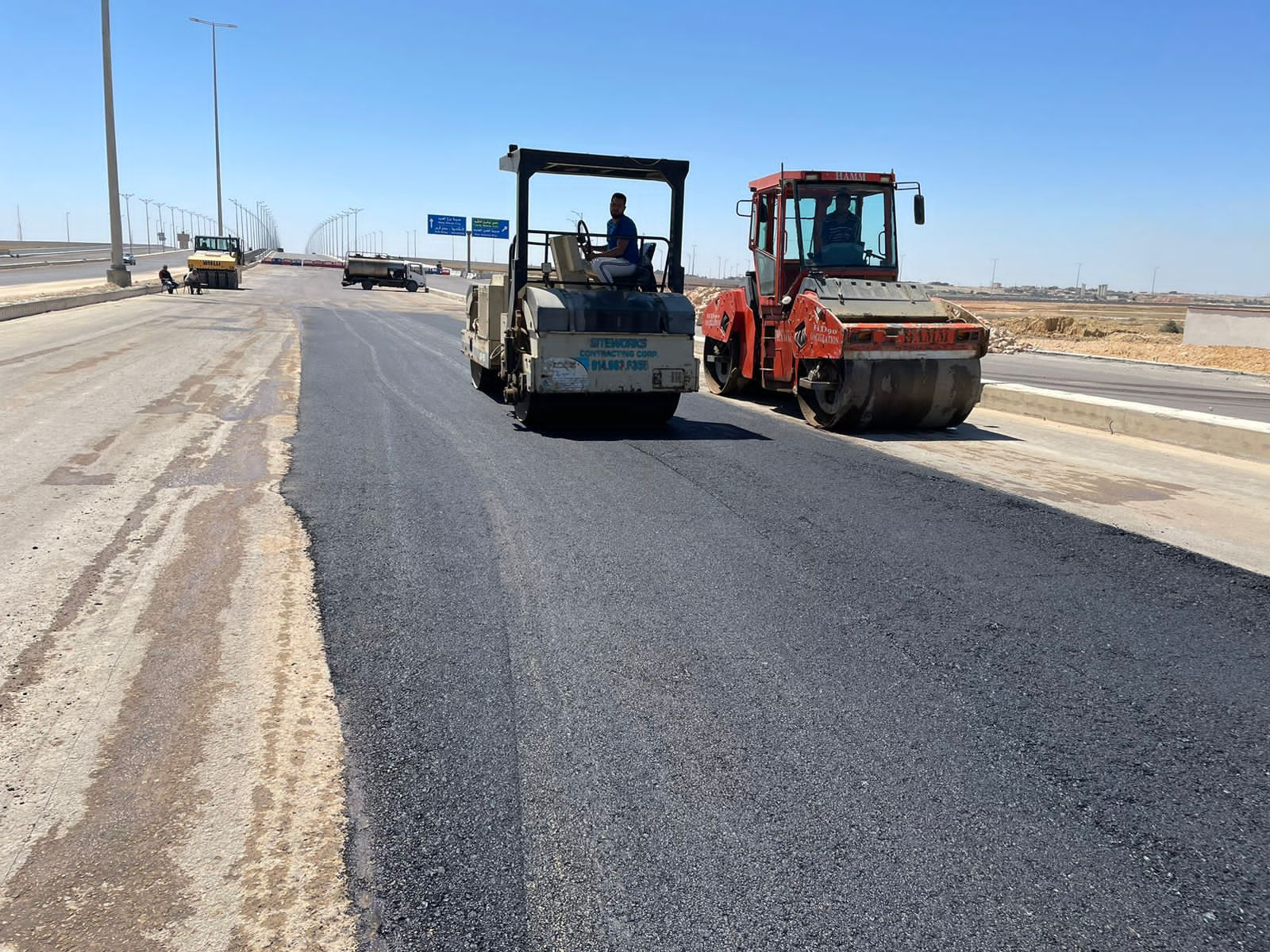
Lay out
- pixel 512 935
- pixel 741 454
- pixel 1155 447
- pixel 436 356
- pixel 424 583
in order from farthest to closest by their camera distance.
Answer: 1. pixel 436 356
2. pixel 1155 447
3. pixel 741 454
4. pixel 424 583
5. pixel 512 935

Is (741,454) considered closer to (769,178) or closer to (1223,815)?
(769,178)

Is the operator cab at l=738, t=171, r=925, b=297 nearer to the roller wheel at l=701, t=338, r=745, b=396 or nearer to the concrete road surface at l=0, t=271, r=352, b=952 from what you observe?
the roller wheel at l=701, t=338, r=745, b=396

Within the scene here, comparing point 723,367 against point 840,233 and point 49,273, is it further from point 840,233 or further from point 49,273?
point 49,273

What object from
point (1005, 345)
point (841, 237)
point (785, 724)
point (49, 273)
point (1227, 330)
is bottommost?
point (785, 724)

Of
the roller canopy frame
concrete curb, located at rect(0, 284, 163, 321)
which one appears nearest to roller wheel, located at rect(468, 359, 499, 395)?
the roller canopy frame

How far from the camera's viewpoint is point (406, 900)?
2559 mm

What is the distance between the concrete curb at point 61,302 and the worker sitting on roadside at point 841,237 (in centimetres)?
1842

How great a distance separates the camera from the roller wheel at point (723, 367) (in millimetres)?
13641

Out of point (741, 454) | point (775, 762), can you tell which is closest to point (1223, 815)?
point (775, 762)

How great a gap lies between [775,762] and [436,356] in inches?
592

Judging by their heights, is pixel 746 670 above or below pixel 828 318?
below

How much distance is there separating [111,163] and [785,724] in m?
35.6

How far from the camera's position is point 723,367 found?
1434 centimetres

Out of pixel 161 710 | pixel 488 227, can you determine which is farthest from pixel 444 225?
pixel 161 710
